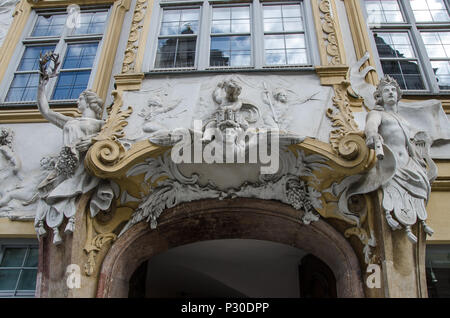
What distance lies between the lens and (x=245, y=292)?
7180 mm

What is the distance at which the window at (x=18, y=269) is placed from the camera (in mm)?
5293

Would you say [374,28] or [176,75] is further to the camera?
[374,28]

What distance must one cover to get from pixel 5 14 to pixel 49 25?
1.07 m

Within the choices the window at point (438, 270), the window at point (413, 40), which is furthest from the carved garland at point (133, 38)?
the window at point (438, 270)

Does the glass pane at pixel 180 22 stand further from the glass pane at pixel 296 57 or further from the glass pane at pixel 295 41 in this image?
the glass pane at pixel 296 57

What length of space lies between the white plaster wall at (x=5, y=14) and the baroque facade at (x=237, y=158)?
1.35 m

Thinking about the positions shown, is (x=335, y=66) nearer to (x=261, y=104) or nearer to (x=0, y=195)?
(x=261, y=104)

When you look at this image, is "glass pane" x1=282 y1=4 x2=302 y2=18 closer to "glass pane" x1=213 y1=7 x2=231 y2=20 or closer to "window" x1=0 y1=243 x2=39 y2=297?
"glass pane" x1=213 y1=7 x2=231 y2=20

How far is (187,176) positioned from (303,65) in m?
2.41

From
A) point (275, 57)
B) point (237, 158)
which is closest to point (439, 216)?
point (237, 158)

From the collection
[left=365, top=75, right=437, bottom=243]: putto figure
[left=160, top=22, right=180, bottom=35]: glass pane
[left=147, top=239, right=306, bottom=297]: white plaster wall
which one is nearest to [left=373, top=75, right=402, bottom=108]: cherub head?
[left=365, top=75, right=437, bottom=243]: putto figure

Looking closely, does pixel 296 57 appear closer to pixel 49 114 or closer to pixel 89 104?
pixel 89 104

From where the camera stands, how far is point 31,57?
25.0ft
